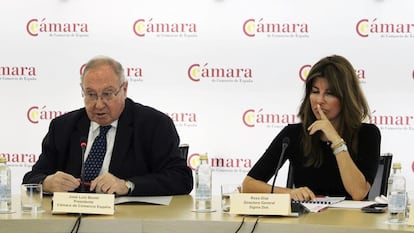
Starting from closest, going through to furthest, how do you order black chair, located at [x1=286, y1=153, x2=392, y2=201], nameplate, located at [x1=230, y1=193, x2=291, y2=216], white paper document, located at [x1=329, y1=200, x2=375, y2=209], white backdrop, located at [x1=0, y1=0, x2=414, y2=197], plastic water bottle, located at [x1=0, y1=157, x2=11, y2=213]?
1. nameplate, located at [x1=230, y1=193, x2=291, y2=216]
2. plastic water bottle, located at [x1=0, y1=157, x2=11, y2=213]
3. white paper document, located at [x1=329, y1=200, x2=375, y2=209]
4. black chair, located at [x1=286, y1=153, x2=392, y2=201]
5. white backdrop, located at [x1=0, y1=0, x2=414, y2=197]

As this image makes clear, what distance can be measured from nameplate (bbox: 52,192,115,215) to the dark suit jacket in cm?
57

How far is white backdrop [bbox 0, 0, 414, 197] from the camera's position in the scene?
5.23 meters

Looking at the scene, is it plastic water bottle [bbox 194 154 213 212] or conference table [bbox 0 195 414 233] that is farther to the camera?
plastic water bottle [bbox 194 154 213 212]

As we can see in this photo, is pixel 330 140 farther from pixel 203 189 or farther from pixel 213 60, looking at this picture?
pixel 213 60

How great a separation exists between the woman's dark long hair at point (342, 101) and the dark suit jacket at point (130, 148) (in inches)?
23.4

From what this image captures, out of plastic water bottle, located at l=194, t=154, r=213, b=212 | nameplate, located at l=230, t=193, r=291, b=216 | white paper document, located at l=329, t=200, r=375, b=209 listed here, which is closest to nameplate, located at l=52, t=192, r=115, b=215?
plastic water bottle, located at l=194, t=154, r=213, b=212

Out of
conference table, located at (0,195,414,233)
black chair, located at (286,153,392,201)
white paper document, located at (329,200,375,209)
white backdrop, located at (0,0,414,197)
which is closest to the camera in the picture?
conference table, located at (0,195,414,233)

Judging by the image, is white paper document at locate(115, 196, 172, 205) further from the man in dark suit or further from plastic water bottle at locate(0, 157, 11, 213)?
plastic water bottle at locate(0, 157, 11, 213)

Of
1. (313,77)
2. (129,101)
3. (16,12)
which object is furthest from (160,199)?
(16,12)

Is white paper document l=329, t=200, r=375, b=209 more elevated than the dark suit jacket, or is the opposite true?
the dark suit jacket

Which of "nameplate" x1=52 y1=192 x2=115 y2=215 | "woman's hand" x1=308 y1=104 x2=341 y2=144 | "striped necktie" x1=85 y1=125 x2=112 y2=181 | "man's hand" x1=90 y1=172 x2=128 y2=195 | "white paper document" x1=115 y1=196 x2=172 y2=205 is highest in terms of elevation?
"woman's hand" x1=308 y1=104 x2=341 y2=144

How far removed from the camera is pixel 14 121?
559 cm

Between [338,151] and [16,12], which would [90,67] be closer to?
[338,151]

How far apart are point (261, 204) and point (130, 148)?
3.18 feet
